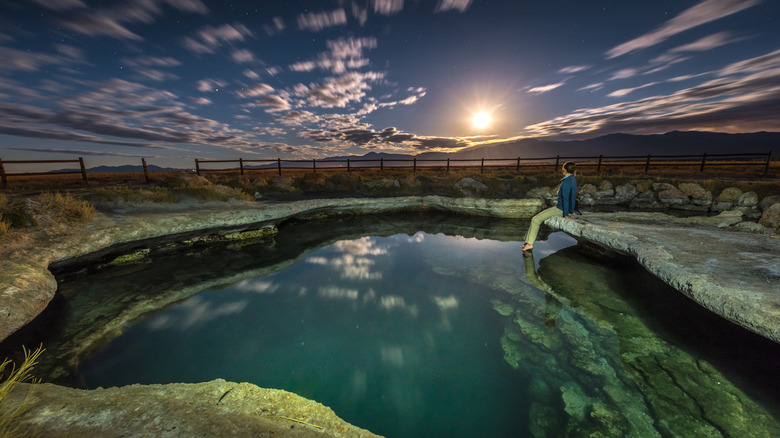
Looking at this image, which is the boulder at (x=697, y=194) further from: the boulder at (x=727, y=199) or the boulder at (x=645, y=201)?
the boulder at (x=645, y=201)

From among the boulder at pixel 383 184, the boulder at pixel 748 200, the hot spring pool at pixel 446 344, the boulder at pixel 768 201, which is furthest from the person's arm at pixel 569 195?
the boulder at pixel 383 184

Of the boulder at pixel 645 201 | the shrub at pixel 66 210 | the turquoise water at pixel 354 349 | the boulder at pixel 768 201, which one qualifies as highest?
the shrub at pixel 66 210

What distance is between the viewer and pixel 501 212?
12.6 metres

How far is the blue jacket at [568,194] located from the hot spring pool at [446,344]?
148 centimetres

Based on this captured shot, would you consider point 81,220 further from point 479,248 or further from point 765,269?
point 765,269

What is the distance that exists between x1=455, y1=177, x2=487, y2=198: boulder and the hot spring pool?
923 centimetres

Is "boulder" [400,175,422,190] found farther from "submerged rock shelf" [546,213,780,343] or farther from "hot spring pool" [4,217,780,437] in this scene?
"submerged rock shelf" [546,213,780,343]

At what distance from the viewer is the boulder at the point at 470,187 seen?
631 inches

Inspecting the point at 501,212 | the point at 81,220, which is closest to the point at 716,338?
the point at 501,212

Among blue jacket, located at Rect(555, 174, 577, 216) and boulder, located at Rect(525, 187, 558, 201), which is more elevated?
blue jacket, located at Rect(555, 174, 577, 216)

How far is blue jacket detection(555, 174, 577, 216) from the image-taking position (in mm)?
6676

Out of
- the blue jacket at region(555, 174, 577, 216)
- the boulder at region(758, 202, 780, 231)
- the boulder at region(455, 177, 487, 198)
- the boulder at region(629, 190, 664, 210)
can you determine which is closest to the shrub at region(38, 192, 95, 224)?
the blue jacket at region(555, 174, 577, 216)

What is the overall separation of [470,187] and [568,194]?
9746 mm

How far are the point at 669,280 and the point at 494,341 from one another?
2.89m
